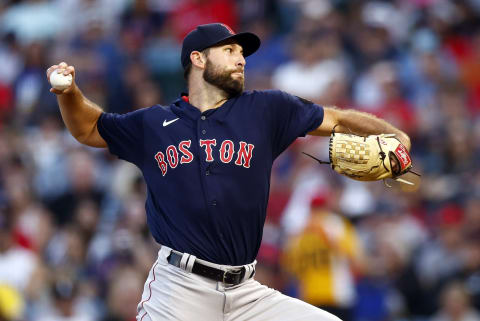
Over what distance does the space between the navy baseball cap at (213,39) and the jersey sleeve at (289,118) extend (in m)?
0.36

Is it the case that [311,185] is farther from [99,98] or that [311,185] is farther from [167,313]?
[167,313]

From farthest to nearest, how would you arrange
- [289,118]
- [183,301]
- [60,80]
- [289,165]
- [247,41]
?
[289,165]
[247,41]
[289,118]
[60,80]
[183,301]

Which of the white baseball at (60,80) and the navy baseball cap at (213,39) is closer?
the white baseball at (60,80)

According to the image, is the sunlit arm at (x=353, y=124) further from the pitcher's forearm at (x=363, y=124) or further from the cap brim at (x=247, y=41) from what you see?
the cap brim at (x=247, y=41)

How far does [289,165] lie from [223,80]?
16.1 ft

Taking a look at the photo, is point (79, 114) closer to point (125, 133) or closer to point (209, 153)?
point (125, 133)

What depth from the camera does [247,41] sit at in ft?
18.7

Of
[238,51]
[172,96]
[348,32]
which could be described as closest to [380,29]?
[348,32]

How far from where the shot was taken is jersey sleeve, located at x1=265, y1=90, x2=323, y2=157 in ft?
18.1

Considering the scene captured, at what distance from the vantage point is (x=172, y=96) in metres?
12.0

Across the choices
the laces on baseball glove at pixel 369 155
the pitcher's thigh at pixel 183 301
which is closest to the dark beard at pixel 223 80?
the laces on baseball glove at pixel 369 155

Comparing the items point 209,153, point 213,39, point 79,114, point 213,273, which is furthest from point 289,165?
point 213,273

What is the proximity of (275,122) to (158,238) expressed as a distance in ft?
3.02

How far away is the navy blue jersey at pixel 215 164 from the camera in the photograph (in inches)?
207
